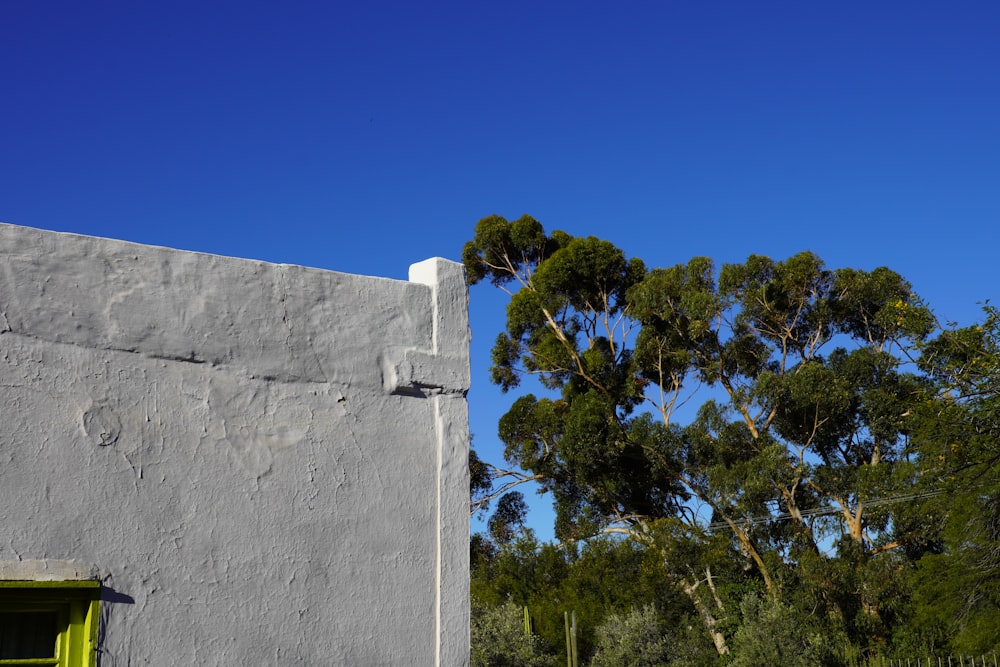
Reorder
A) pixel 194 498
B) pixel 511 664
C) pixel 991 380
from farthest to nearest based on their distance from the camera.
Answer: pixel 511 664 → pixel 991 380 → pixel 194 498

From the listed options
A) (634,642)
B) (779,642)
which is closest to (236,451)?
(779,642)

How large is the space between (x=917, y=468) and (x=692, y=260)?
7.71 meters

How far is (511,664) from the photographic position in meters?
22.7

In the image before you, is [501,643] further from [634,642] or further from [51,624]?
[51,624]

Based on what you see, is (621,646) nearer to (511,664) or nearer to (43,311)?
(511,664)

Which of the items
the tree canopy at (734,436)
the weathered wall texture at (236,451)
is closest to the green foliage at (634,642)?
the tree canopy at (734,436)

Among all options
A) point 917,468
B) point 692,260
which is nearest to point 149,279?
point 917,468

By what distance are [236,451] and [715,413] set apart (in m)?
22.7

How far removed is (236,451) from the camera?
15.9 feet

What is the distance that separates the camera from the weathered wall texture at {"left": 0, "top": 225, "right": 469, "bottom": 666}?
4.42 meters

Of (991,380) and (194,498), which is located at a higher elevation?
(991,380)

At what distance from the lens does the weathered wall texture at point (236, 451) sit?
14.5 feet

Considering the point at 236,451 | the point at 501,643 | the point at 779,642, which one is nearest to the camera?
the point at 236,451

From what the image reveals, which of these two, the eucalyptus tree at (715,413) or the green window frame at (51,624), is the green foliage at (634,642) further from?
the green window frame at (51,624)
